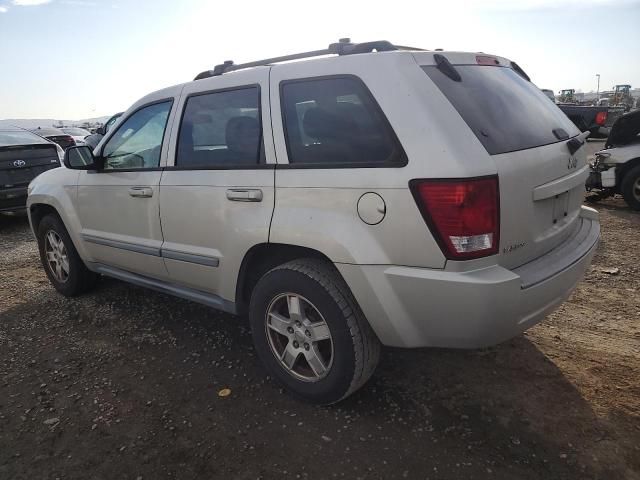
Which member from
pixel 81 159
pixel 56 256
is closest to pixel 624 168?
pixel 81 159

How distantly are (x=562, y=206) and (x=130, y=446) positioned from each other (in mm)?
→ 2658

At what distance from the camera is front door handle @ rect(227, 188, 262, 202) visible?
2688mm

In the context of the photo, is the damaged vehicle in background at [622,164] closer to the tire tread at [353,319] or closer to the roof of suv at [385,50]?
the roof of suv at [385,50]

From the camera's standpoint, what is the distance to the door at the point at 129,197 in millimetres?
3404

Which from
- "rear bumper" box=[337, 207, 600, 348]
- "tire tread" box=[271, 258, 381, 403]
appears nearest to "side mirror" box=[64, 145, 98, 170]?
"tire tread" box=[271, 258, 381, 403]

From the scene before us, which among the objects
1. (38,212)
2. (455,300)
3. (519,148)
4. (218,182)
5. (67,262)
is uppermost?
(519,148)

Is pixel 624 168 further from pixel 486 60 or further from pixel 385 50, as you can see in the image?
pixel 385 50

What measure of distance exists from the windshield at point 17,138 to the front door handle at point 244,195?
22.4 feet

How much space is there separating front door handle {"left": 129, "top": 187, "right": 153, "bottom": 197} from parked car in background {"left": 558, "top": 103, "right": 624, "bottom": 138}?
126 inches

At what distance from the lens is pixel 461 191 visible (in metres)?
2.05

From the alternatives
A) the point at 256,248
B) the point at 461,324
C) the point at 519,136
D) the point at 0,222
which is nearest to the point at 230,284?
the point at 256,248

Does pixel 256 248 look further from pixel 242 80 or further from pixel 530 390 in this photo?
pixel 530 390

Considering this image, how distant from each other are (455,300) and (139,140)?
2.72 meters

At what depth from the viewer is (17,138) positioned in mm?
8273
